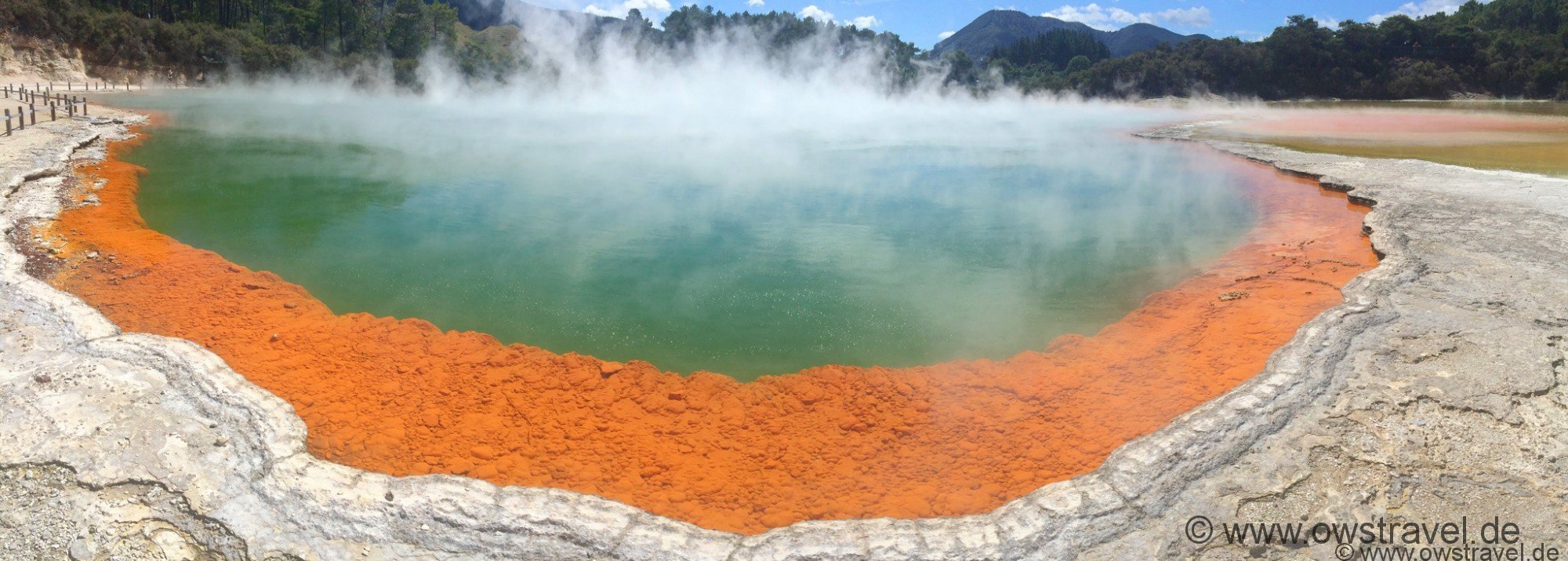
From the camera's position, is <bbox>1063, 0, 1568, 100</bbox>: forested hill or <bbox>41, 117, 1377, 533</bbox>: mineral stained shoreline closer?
<bbox>41, 117, 1377, 533</bbox>: mineral stained shoreline

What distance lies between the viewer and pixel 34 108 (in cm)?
1515

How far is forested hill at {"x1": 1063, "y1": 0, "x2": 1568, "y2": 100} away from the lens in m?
37.7

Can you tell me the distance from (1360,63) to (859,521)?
1939 inches

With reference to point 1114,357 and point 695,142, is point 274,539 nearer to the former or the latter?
point 1114,357

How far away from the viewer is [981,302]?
606 cm

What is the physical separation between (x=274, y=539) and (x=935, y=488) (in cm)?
→ 269

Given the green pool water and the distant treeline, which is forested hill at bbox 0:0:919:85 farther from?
the green pool water

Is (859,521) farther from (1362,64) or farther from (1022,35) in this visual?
(1022,35)

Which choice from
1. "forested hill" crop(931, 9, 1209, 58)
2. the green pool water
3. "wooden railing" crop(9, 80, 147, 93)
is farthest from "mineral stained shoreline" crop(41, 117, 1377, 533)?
"forested hill" crop(931, 9, 1209, 58)

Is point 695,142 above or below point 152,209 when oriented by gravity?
above

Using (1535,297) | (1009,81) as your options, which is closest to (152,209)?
(1535,297)

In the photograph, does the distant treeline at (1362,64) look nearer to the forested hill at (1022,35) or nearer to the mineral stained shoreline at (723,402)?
the mineral stained shoreline at (723,402)

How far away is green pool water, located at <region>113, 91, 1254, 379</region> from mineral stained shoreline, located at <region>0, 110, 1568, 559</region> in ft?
5.84

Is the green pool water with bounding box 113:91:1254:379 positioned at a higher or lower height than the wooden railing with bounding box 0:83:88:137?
lower
